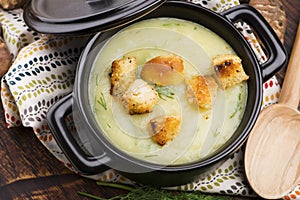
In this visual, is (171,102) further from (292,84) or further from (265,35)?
(292,84)

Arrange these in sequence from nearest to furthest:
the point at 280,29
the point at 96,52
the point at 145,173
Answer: the point at 145,173 < the point at 96,52 < the point at 280,29

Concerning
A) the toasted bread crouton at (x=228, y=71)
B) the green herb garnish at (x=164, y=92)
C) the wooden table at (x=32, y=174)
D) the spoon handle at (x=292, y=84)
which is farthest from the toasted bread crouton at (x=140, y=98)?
the spoon handle at (x=292, y=84)

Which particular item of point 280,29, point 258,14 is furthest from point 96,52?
point 280,29

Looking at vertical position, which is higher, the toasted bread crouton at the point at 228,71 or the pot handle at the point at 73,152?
the toasted bread crouton at the point at 228,71

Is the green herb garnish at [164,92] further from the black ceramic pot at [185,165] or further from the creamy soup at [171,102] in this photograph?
the black ceramic pot at [185,165]

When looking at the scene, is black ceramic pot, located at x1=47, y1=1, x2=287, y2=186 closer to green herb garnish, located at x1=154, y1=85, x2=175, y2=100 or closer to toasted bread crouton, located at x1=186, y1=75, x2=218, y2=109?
toasted bread crouton, located at x1=186, y1=75, x2=218, y2=109

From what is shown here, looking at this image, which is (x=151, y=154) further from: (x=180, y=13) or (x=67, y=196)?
(x=180, y=13)

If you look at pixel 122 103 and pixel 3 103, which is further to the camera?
pixel 3 103
